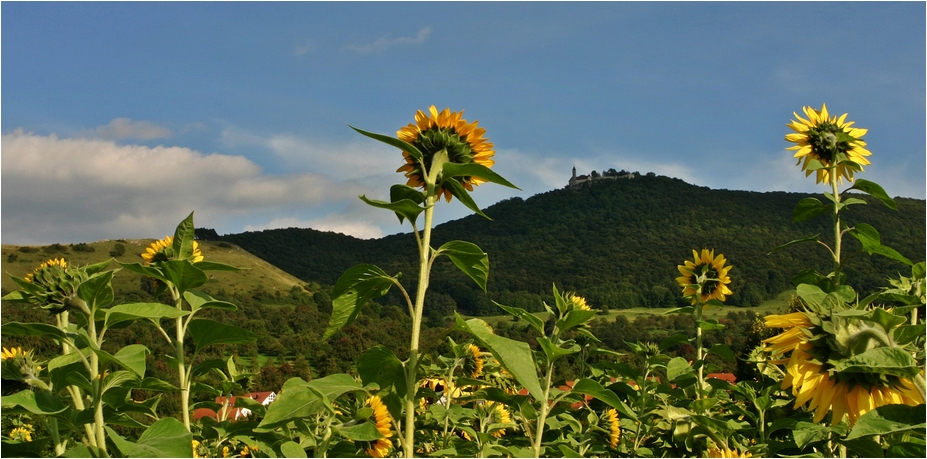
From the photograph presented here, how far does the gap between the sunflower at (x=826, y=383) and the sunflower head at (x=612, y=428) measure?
2583 mm

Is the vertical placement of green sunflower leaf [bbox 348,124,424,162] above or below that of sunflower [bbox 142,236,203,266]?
above

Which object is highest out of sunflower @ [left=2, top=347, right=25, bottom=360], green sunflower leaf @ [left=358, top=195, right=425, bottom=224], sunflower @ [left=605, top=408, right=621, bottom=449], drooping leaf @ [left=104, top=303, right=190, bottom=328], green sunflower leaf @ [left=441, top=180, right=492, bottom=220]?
green sunflower leaf @ [left=441, top=180, right=492, bottom=220]

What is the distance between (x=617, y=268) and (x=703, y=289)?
70738 mm

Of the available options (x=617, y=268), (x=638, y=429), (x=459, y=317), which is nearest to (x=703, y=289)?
(x=638, y=429)

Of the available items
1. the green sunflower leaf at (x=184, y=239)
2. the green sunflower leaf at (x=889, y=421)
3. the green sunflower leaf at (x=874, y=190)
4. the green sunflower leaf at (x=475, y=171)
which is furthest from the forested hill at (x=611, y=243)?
the green sunflower leaf at (x=184, y=239)

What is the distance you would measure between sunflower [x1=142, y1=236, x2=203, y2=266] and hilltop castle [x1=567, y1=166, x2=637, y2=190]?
11515 centimetres

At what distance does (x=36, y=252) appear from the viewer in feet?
144

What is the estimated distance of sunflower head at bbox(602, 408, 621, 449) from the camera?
4.18m

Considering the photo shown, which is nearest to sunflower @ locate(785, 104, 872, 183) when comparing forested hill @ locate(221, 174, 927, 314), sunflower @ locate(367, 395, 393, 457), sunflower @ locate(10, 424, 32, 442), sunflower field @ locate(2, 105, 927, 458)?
sunflower field @ locate(2, 105, 927, 458)

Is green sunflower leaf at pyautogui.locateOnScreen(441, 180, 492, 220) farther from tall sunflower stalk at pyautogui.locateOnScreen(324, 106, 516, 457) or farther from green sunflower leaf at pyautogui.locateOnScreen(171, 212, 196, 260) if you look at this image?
green sunflower leaf at pyautogui.locateOnScreen(171, 212, 196, 260)

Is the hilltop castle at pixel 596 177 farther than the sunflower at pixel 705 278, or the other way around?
the hilltop castle at pixel 596 177

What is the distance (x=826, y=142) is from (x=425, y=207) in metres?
3.27

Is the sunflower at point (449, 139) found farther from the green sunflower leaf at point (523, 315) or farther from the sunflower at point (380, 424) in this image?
the sunflower at point (380, 424)

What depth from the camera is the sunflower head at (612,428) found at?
4176mm
